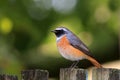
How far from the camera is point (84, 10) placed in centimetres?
918

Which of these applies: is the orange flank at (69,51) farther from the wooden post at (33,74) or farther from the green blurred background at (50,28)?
the green blurred background at (50,28)

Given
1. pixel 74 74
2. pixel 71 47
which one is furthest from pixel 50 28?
pixel 74 74

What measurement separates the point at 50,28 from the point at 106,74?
4463 millimetres

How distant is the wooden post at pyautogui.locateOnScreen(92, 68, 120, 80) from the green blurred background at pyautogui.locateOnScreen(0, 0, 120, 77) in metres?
3.96

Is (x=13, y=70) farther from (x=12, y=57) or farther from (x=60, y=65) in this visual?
(x=60, y=65)

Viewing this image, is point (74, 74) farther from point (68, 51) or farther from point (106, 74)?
point (68, 51)

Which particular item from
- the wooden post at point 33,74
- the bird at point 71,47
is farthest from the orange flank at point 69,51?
the wooden post at point 33,74

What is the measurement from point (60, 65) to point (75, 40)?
10.00 ft

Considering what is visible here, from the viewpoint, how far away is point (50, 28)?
9.38 metres

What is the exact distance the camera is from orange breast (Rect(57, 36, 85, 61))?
660 centimetres

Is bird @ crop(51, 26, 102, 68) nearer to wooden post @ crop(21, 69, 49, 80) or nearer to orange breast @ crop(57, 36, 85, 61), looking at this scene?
orange breast @ crop(57, 36, 85, 61)

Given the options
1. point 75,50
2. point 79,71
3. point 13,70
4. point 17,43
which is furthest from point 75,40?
point 17,43

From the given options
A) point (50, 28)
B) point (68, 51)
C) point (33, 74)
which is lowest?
point (33, 74)

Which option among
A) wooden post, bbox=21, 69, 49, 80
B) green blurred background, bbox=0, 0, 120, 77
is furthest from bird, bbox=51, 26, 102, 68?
green blurred background, bbox=0, 0, 120, 77
